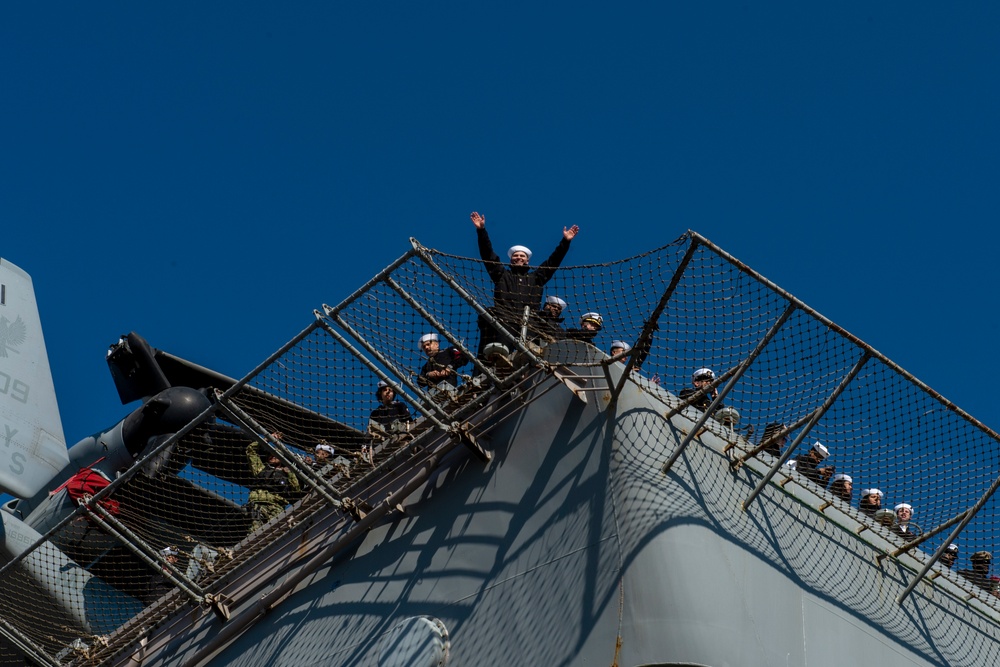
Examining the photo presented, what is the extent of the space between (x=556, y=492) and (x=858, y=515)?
10.9 ft

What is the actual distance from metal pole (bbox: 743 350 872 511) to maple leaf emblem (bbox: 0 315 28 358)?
45.4ft

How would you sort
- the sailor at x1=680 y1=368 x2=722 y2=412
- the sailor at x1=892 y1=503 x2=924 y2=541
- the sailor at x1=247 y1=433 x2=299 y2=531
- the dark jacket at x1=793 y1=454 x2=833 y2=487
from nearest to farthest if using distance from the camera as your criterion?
the sailor at x1=680 y1=368 x2=722 y2=412 → the sailor at x1=892 y1=503 x2=924 y2=541 → the dark jacket at x1=793 y1=454 x2=833 y2=487 → the sailor at x1=247 y1=433 x2=299 y2=531

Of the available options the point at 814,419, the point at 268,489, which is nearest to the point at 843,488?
the point at 814,419

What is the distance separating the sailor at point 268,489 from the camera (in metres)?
14.9

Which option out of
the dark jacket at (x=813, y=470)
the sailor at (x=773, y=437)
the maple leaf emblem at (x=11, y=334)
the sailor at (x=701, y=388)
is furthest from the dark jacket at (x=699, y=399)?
the maple leaf emblem at (x=11, y=334)

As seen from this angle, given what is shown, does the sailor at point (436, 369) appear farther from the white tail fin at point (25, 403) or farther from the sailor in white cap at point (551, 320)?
the white tail fin at point (25, 403)

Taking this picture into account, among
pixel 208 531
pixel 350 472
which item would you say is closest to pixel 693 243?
pixel 350 472

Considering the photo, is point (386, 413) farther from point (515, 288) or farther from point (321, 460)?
point (515, 288)

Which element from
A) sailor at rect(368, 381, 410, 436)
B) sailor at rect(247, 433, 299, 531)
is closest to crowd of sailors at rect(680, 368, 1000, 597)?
sailor at rect(368, 381, 410, 436)

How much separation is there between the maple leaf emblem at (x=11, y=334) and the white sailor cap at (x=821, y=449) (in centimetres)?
1336

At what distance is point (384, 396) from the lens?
1462cm

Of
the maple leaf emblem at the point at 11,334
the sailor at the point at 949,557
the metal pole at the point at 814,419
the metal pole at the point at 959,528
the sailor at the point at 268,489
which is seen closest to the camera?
the metal pole at the point at 814,419

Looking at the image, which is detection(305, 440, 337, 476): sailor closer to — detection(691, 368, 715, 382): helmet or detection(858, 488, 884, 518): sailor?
detection(691, 368, 715, 382): helmet

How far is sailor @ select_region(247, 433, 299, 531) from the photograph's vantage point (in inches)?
586
